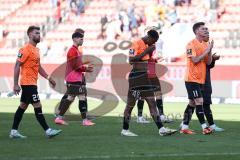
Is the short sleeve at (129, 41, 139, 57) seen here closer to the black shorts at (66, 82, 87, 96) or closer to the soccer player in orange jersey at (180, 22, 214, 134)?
the soccer player in orange jersey at (180, 22, 214, 134)

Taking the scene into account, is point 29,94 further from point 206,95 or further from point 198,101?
point 206,95

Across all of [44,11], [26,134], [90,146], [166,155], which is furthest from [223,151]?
[44,11]

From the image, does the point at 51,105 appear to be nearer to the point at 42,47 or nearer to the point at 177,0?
the point at 42,47

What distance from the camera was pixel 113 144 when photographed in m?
13.8

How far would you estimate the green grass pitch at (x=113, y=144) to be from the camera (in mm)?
12141

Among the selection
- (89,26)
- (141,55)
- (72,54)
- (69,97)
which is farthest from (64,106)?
(89,26)

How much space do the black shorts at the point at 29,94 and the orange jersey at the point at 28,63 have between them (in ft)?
0.24

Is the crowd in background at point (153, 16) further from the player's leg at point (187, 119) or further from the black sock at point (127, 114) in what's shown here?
the black sock at point (127, 114)

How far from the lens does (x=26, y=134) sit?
51.1 feet

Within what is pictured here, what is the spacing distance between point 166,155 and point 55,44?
25809 mm

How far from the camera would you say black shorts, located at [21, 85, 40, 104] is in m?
14.6

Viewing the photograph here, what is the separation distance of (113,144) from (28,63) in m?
2.31

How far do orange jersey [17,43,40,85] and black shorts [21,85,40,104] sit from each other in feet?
0.24

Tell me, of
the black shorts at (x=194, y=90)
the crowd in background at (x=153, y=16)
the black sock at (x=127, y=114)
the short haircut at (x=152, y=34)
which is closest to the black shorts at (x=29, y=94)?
the black sock at (x=127, y=114)
